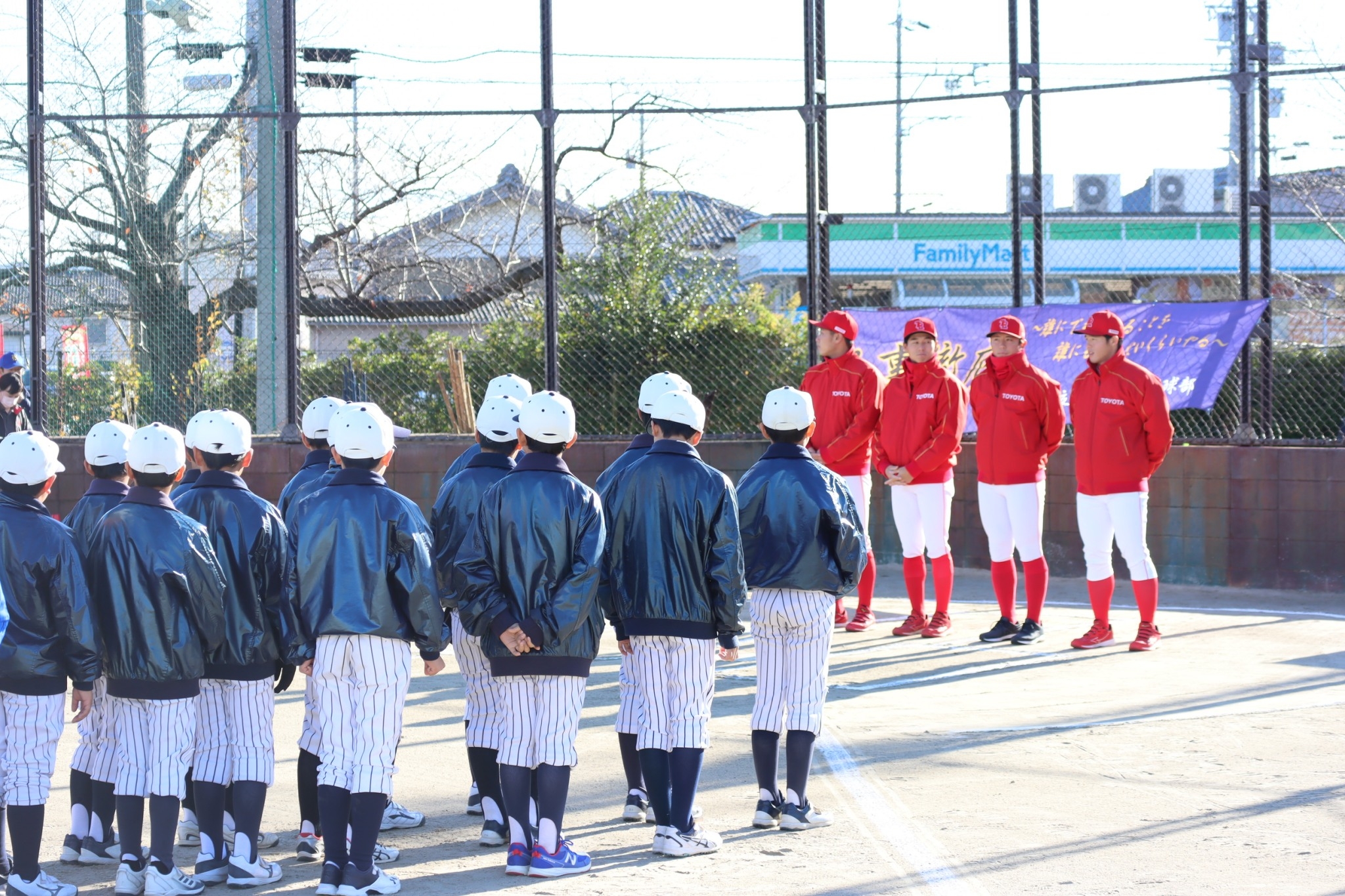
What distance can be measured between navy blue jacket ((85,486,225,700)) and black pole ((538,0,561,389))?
6.98 metres

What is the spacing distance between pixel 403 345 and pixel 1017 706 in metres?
9.43

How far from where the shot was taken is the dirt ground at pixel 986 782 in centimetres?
463

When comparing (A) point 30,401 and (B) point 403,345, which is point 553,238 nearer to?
(B) point 403,345

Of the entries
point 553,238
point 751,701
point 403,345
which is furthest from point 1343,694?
point 403,345

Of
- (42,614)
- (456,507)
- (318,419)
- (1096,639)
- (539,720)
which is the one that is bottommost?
(1096,639)

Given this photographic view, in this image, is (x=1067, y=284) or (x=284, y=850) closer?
(x=284, y=850)

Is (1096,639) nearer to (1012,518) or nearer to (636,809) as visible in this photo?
(1012,518)

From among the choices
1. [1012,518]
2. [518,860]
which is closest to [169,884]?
[518,860]

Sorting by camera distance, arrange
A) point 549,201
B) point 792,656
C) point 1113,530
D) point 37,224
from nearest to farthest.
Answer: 1. point 792,656
2. point 1113,530
3. point 549,201
4. point 37,224

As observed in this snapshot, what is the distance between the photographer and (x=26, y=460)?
466 cm

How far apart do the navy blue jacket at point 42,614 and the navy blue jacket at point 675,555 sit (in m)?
1.76

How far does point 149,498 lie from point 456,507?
1086 mm

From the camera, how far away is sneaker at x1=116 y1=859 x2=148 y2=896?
4543 mm

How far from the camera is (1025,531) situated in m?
8.97
